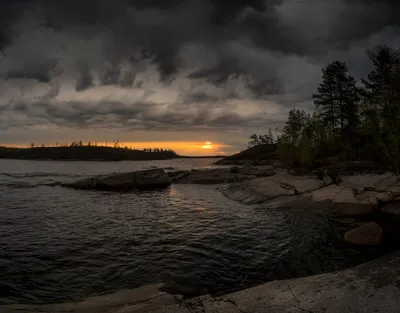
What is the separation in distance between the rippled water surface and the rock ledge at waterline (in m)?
1.47

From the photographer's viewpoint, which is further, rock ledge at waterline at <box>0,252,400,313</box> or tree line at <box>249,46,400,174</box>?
tree line at <box>249,46,400,174</box>

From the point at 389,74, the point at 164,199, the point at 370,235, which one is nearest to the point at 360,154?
the point at 389,74

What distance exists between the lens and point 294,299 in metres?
7.68

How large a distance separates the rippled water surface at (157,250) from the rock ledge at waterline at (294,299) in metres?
1.47

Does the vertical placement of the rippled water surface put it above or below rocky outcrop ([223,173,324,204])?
below

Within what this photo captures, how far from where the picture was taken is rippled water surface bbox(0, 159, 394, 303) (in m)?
11.0

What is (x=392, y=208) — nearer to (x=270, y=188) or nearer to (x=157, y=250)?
(x=270, y=188)

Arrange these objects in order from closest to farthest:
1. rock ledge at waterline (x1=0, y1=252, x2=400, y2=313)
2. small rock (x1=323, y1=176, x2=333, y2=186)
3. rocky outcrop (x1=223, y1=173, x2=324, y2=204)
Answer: rock ledge at waterline (x1=0, y1=252, x2=400, y2=313) → rocky outcrop (x1=223, y1=173, x2=324, y2=204) → small rock (x1=323, y1=176, x2=333, y2=186)

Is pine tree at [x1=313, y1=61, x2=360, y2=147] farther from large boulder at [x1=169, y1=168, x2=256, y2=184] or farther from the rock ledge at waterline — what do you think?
the rock ledge at waterline

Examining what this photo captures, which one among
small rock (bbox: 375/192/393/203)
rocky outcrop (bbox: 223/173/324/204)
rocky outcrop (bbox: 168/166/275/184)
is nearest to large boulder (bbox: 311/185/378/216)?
small rock (bbox: 375/192/393/203)

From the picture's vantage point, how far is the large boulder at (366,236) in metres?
15.3

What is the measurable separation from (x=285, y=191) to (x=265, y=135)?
164 m

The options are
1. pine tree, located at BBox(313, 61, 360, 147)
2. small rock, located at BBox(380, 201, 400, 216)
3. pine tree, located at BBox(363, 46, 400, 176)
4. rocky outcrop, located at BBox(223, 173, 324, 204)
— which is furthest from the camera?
pine tree, located at BBox(313, 61, 360, 147)

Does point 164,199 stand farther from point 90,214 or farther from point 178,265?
point 178,265
